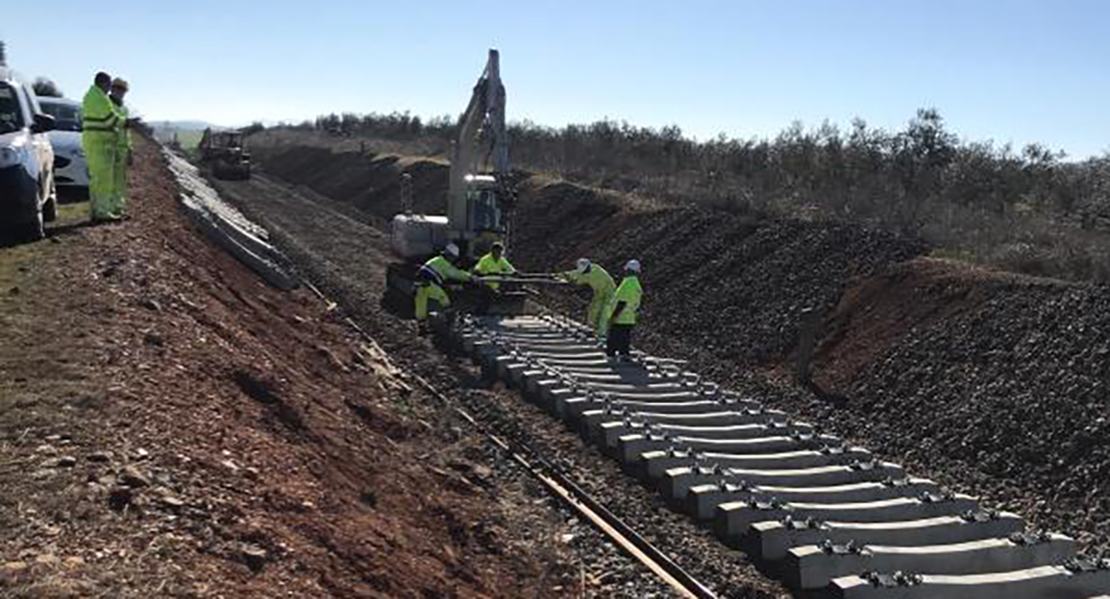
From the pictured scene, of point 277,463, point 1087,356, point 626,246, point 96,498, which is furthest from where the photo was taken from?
point 626,246

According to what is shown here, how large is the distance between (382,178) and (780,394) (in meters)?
36.8

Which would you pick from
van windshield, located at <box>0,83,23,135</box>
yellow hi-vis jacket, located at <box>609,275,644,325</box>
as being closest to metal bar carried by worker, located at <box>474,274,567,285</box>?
yellow hi-vis jacket, located at <box>609,275,644,325</box>

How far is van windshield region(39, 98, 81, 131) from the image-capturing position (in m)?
16.9

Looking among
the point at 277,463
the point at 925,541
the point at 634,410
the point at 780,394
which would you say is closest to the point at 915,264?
the point at 780,394

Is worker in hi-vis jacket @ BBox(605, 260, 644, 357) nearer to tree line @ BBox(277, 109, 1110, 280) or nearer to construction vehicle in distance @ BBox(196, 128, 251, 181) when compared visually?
tree line @ BBox(277, 109, 1110, 280)

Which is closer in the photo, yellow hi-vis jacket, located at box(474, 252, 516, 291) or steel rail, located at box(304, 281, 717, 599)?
steel rail, located at box(304, 281, 717, 599)

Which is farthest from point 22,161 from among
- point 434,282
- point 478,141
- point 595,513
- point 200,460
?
point 478,141

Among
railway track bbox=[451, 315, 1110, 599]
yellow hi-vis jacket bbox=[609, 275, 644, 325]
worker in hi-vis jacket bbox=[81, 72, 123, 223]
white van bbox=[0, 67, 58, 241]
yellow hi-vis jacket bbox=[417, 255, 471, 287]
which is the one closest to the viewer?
railway track bbox=[451, 315, 1110, 599]

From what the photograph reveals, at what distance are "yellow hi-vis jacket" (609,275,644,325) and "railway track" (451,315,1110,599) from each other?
107 cm

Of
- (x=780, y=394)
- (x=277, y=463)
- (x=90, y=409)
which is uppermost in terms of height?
(x=90, y=409)

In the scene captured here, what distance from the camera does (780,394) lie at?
14688mm

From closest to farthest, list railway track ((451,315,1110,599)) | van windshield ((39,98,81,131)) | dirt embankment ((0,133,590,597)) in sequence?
dirt embankment ((0,133,590,597)) < railway track ((451,315,1110,599)) < van windshield ((39,98,81,131))

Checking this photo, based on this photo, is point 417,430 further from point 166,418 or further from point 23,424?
point 23,424

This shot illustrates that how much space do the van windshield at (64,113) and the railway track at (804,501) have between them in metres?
9.00
